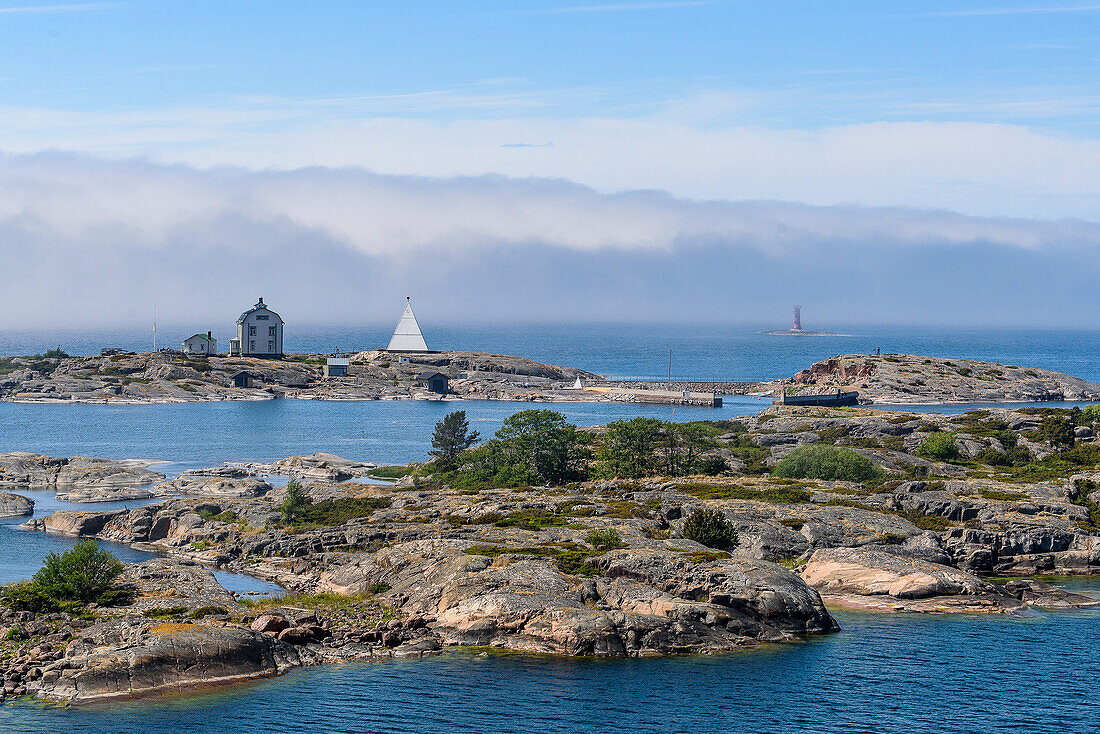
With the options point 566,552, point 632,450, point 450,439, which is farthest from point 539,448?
point 566,552

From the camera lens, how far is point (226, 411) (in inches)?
7062

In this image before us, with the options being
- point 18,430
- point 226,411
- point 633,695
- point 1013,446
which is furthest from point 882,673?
point 226,411

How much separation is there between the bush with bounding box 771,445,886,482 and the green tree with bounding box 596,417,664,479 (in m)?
11.6

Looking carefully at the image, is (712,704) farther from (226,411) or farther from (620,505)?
(226,411)

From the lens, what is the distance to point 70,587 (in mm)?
51625

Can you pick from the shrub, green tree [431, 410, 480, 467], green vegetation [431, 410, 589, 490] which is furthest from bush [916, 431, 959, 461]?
the shrub

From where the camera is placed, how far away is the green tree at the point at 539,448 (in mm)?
90625

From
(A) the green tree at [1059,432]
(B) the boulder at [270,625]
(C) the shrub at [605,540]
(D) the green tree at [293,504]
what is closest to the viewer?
(B) the boulder at [270,625]

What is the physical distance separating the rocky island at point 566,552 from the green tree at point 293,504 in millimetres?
215

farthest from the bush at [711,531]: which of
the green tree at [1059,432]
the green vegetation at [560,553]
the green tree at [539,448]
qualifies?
the green tree at [1059,432]

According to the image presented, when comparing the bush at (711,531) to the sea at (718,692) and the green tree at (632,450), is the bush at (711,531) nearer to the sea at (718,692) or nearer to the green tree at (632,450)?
the sea at (718,692)

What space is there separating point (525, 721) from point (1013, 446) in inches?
3583

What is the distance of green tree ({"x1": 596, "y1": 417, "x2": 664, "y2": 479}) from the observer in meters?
93.0

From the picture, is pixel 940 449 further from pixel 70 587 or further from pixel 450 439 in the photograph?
pixel 70 587
